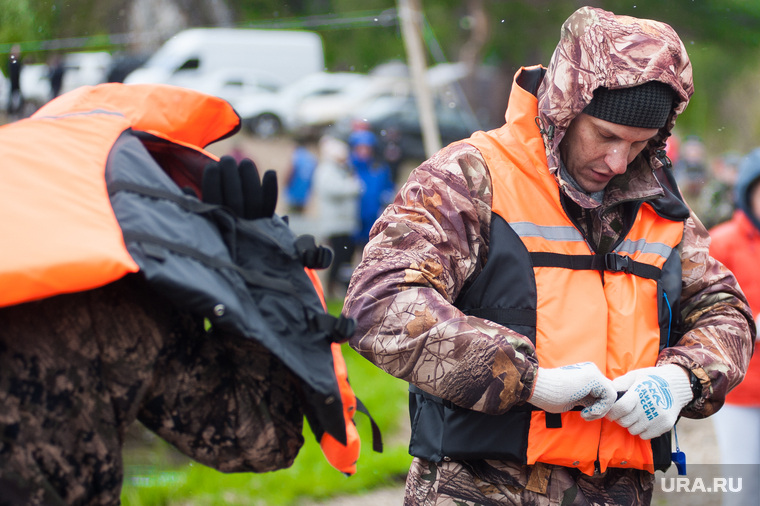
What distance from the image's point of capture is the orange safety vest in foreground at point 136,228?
3.99 feet

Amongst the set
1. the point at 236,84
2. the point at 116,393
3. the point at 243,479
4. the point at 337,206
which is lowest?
the point at 337,206

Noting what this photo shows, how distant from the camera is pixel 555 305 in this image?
1.98m

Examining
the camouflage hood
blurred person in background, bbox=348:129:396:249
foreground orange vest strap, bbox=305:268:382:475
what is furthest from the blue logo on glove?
blurred person in background, bbox=348:129:396:249

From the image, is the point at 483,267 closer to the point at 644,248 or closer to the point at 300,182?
the point at 644,248

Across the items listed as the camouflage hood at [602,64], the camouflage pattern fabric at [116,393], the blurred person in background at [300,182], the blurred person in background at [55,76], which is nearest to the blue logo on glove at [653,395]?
the camouflage hood at [602,64]

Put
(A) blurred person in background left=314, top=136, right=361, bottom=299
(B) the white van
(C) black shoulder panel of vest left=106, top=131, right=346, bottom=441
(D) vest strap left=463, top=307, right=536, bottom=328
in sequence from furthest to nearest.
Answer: (A) blurred person in background left=314, top=136, right=361, bottom=299 < (B) the white van < (D) vest strap left=463, top=307, right=536, bottom=328 < (C) black shoulder panel of vest left=106, top=131, right=346, bottom=441

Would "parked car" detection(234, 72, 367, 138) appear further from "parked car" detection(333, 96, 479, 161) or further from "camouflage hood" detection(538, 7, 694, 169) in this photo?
"camouflage hood" detection(538, 7, 694, 169)

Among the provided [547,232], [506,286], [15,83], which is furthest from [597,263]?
[15,83]

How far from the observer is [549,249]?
2.04 metres

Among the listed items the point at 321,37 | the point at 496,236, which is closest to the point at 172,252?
the point at 496,236

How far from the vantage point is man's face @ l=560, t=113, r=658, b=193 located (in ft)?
6.93

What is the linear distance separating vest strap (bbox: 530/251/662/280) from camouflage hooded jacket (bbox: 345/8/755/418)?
7cm

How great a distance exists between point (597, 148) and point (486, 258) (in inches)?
17.9

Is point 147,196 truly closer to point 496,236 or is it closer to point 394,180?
point 496,236
